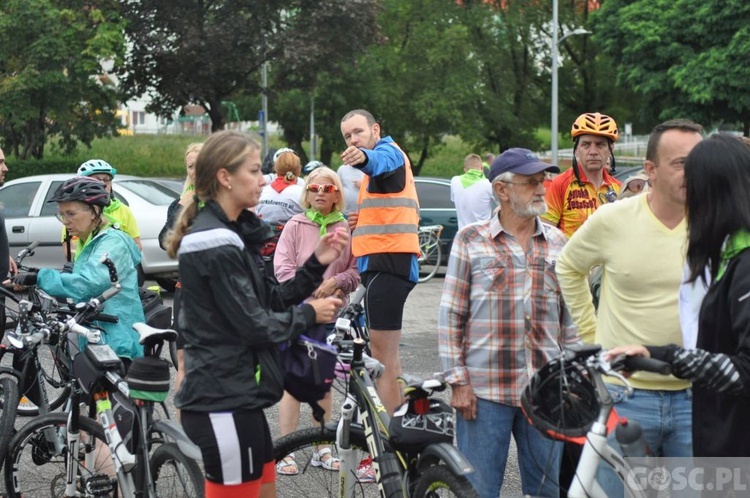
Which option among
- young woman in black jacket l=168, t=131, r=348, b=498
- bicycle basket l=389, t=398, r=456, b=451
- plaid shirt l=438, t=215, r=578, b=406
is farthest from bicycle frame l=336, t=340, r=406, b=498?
young woman in black jacket l=168, t=131, r=348, b=498

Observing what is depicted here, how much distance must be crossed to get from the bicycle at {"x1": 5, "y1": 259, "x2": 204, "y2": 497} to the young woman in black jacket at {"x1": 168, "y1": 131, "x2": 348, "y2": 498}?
1.42 ft

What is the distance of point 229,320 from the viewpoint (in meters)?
3.98

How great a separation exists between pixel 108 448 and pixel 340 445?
1.24m

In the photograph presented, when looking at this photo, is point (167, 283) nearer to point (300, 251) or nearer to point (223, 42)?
point (300, 251)

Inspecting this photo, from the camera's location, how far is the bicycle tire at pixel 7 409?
609 centimetres

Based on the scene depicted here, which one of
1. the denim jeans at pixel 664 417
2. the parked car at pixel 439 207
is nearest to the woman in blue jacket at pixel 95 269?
the denim jeans at pixel 664 417

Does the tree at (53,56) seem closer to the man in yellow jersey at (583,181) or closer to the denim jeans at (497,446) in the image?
the man in yellow jersey at (583,181)

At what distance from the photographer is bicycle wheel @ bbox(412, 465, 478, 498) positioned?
4.19 m

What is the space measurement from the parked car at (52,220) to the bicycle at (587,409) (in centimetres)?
1152

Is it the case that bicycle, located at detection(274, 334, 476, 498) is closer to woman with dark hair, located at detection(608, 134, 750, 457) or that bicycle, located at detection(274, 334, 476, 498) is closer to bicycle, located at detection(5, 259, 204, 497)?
bicycle, located at detection(5, 259, 204, 497)

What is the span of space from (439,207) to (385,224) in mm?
12180

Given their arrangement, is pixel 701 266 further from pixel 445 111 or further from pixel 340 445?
pixel 445 111

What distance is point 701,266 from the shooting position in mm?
3652

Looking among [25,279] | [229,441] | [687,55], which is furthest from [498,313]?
[687,55]
